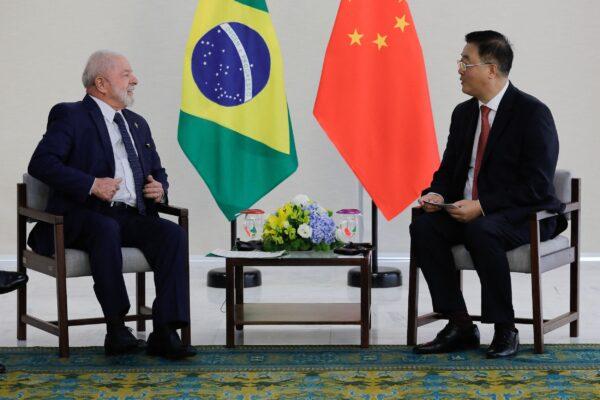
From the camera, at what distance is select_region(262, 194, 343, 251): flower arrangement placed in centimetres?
395

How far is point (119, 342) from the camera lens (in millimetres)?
3678

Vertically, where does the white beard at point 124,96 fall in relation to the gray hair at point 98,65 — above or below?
below

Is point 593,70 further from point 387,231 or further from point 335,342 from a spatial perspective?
point 335,342

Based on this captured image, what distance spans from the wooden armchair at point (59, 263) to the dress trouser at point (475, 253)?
0.96m

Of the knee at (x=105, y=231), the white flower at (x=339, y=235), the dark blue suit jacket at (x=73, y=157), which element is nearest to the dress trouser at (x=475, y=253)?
the white flower at (x=339, y=235)

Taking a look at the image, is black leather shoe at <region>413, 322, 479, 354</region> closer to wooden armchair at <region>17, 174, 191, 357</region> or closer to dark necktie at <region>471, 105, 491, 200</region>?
dark necktie at <region>471, 105, 491, 200</region>

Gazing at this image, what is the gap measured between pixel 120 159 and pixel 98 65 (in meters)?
0.40

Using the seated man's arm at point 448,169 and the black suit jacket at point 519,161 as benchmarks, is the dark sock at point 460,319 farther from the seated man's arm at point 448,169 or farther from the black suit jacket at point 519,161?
the seated man's arm at point 448,169

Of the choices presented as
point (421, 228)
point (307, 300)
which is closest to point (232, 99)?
point (307, 300)

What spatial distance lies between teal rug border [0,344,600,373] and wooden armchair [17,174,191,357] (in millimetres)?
119

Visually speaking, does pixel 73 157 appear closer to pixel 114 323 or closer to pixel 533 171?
pixel 114 323

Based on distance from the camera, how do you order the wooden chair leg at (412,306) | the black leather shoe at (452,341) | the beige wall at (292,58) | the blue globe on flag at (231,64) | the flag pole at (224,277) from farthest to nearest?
1. the beige wall at (292,58)
2. the flag pole at (224,277)
3. the blue globe on flag at (231,64)
4. the wooden chair leg at (412,306)
5. the black leather shoe at (452,341)

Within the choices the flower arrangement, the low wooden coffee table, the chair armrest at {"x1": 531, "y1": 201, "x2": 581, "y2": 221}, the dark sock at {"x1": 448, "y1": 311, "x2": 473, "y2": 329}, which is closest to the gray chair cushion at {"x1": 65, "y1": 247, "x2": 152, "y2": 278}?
the low wooden coffee table

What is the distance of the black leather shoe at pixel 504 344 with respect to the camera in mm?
3617
